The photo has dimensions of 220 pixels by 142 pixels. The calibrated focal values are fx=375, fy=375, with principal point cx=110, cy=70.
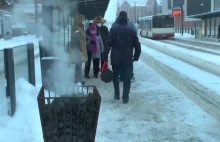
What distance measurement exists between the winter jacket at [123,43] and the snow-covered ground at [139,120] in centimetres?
81

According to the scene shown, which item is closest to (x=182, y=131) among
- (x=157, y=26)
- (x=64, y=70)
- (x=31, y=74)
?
(x=64, y=70)

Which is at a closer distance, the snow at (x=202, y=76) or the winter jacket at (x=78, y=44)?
the winter jacket at (x=78, y=44)

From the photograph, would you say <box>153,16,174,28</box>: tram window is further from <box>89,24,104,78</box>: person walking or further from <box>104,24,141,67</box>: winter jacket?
<box>104,24,141,67</box>: winter jacket

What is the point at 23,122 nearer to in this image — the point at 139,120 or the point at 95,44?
the point at 139,120

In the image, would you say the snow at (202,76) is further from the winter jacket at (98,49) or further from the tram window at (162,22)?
the tram window at (162,22)

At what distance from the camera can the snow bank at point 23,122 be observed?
4504 mm

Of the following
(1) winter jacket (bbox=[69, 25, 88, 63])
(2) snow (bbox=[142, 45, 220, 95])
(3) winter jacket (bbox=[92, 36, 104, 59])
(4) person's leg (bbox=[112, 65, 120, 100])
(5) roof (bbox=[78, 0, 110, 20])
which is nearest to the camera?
(4) person's leg (bbox=[112, 65, 120, 100])

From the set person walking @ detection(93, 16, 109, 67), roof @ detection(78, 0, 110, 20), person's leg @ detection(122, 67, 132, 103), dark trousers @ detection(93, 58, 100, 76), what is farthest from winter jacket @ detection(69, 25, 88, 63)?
roof @ detection(78, 0, 110, 20)

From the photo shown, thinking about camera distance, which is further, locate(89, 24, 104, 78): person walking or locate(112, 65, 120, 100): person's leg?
locate(89, 24, 104, 78): person walking

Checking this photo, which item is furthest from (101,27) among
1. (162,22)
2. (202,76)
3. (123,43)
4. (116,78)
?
(162,22)

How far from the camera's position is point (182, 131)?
5.13 meters

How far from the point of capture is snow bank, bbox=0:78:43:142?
450 centimetres

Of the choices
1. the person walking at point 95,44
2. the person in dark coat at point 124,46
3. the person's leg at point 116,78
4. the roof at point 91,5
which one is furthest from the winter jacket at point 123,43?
the roof at point 91,5

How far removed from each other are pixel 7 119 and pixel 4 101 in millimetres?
309
